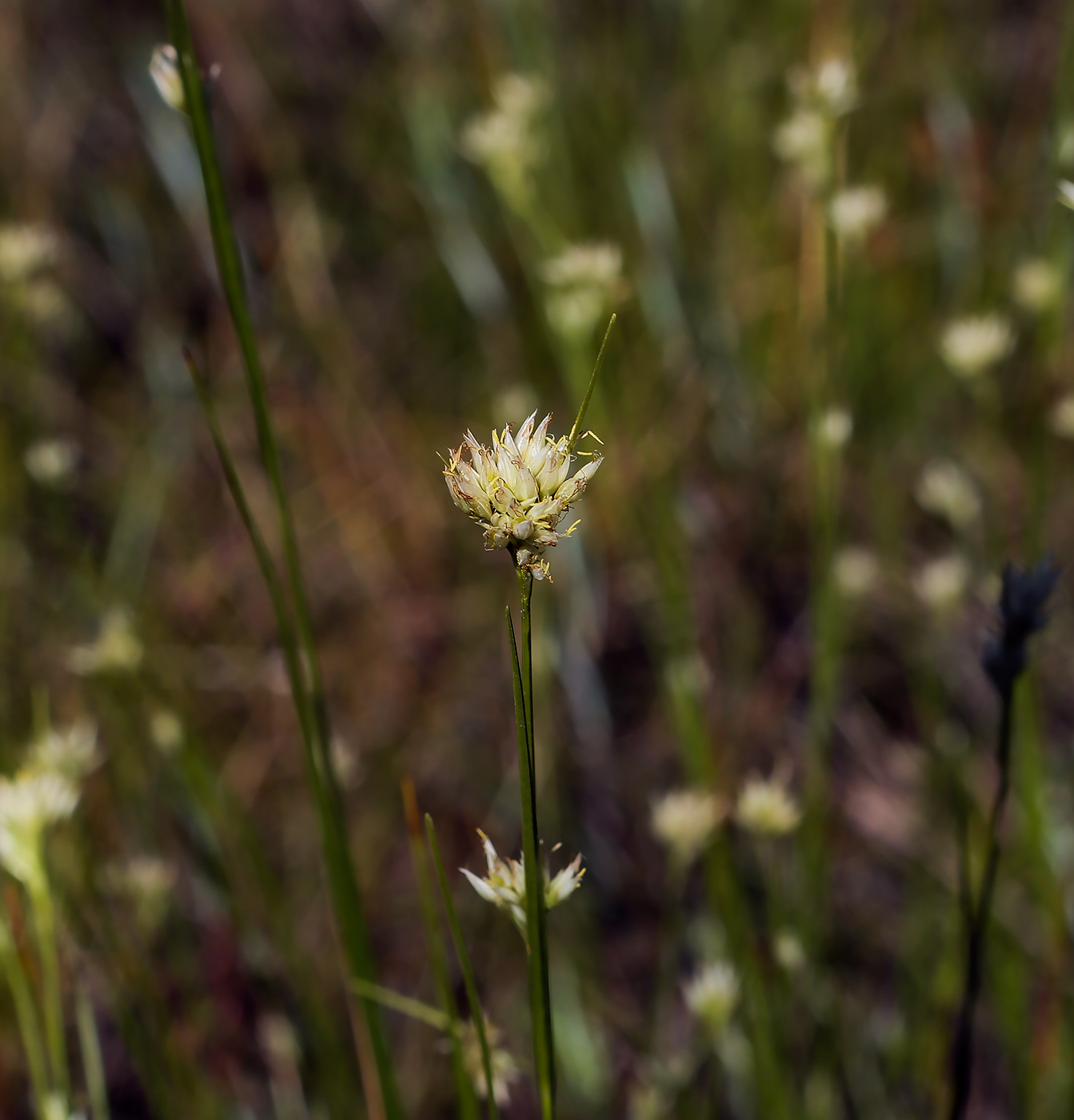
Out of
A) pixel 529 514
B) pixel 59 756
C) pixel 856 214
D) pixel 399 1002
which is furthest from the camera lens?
pixel 856 214

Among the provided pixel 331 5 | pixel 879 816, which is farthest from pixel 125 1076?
pixel 331 5

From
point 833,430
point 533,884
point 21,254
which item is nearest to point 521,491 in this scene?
point 533,884

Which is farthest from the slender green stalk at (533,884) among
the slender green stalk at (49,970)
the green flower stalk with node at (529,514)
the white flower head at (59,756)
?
the white flower head at (59,756)

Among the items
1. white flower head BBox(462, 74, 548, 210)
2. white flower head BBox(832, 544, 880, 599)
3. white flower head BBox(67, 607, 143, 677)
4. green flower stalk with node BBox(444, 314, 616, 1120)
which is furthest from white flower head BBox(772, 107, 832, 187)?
white flower head BBox(67, 607, 143, 677)

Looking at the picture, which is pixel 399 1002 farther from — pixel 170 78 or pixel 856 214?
pixel 856 214

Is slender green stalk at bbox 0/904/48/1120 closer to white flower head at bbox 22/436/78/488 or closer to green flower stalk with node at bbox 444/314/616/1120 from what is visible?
green flower stalk with node at bbox 444/314/616/1120

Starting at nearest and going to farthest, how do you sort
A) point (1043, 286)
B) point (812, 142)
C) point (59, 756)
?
point (59, 756) → point (1043, 286) → point (812, 142)
